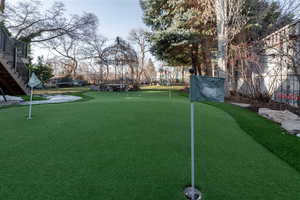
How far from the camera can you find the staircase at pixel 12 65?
24.8 feet

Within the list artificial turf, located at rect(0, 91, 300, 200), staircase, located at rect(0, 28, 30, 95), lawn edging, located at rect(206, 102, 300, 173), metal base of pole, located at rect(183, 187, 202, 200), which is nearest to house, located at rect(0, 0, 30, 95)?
staircase, located at rect(0, 28, 30, 95)

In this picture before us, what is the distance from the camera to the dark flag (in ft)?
4.75

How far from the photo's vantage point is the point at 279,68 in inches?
267

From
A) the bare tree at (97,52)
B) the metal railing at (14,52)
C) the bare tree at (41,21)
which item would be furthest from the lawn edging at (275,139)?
the bare tree at (41,21)

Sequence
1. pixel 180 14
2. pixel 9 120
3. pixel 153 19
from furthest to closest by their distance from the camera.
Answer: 1. pixel 153 19
2. pixel 180 14
3. pixel 9 120

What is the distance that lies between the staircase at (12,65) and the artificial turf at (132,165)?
5940mm

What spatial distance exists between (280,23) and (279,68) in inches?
77.1

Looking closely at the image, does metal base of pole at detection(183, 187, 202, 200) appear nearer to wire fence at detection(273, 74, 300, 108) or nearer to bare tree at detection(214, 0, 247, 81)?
wire fence at detection(273, 74, 300, 108)

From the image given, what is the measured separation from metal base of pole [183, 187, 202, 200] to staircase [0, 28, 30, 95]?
891cm

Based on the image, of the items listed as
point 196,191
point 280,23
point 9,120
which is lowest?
point 196,191

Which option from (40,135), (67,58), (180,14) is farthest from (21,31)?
(40,135)

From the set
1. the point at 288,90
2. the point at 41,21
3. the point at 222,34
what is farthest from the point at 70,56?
the point at 288,90

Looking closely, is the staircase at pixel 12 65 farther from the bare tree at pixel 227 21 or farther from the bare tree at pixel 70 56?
the bare tree at pixel 70 56

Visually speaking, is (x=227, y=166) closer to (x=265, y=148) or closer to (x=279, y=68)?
(x=265, y=148)
